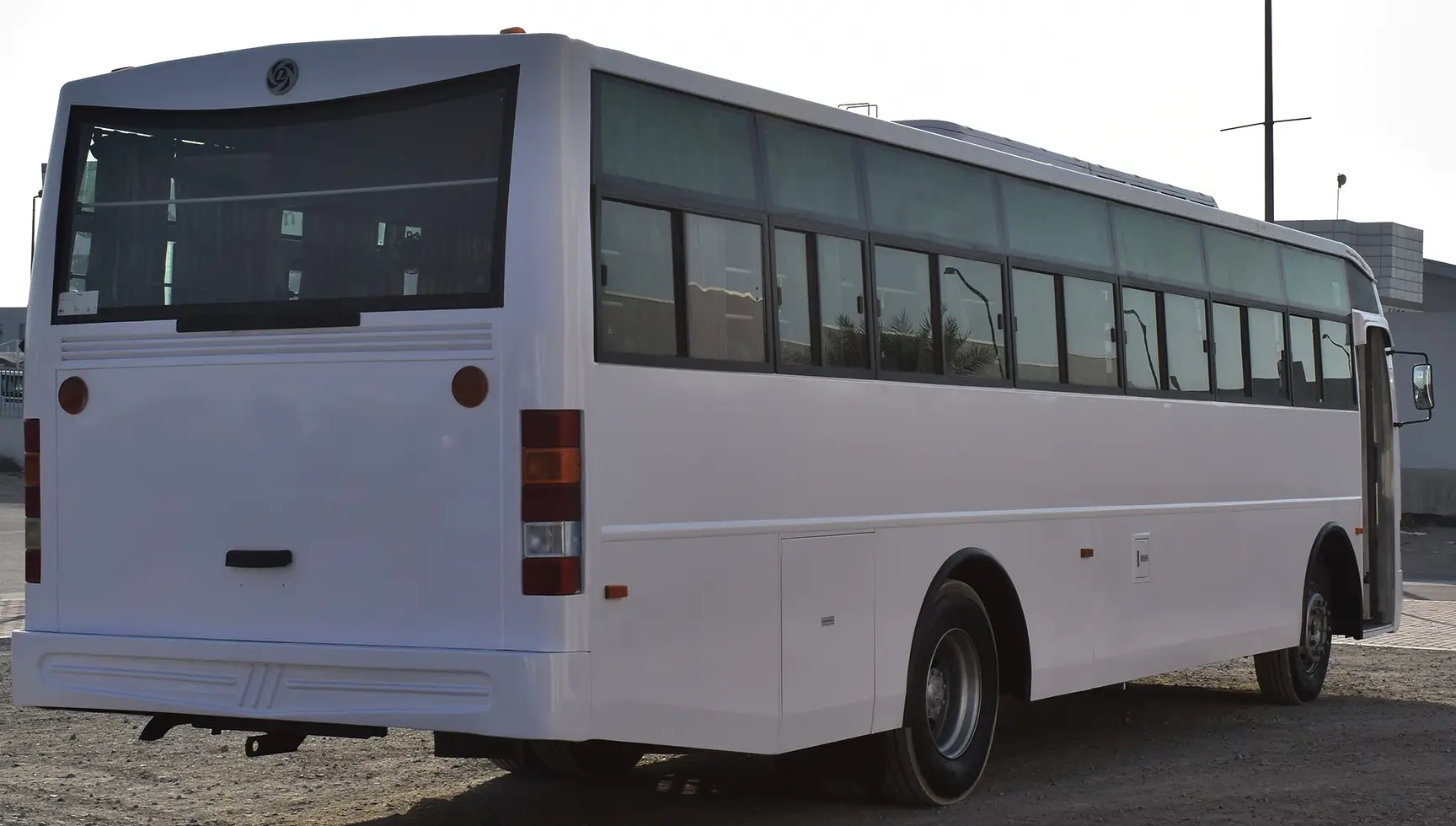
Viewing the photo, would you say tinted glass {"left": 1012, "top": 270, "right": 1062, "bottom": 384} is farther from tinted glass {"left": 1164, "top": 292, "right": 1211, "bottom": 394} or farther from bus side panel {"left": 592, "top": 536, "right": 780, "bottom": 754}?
bus side panel {"left": 592, "top": 536, "right": 780, "bottom": 754}

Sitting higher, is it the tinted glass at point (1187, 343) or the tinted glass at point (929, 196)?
the tinted glass at point (929, 196)

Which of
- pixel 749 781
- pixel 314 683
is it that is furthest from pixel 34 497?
pixel 749 781

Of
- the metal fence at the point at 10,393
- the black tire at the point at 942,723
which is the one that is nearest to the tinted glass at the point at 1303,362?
the black tire at the point at 942,723

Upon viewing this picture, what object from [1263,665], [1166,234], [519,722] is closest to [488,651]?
[519,722]

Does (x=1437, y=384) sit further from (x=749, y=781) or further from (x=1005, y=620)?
(x=749, y=781)

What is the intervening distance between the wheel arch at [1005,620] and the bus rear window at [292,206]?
365 cm

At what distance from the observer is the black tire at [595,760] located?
9062 millimetres

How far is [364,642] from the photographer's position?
7.12 metres

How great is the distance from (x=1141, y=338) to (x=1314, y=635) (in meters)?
3.58

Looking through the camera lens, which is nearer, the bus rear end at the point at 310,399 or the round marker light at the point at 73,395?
the bus rear end at the point at 310,399

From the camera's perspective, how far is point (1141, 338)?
11.4 m

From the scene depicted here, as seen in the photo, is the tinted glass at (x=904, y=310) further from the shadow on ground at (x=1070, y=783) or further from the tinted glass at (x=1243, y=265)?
the tinted glass at (x=1243, y=265)

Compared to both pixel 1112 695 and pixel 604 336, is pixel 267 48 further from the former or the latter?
pixel 1112 695

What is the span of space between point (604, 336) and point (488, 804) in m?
2.97
